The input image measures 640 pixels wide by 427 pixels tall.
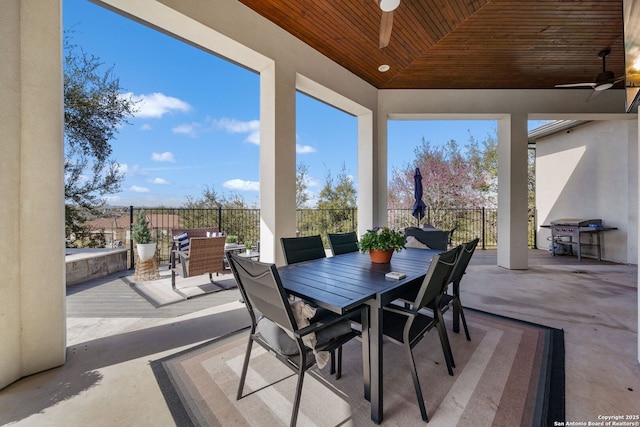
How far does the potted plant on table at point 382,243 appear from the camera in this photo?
89.4 inches

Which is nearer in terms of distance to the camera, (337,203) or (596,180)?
(596,180)

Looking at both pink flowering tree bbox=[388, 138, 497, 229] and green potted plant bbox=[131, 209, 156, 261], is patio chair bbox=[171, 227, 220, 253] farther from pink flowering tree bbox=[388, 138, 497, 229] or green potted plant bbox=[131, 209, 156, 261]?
pink flowering tree bbox=[388, 138, 497, 229]

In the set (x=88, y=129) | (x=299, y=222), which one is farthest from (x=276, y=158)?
(x=88, y=129)

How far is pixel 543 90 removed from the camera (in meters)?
5.23

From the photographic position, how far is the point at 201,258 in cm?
361

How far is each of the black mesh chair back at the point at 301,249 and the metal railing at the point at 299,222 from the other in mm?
2666

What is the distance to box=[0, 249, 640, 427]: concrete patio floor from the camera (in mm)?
1545

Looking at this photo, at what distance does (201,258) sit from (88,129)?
146 inches

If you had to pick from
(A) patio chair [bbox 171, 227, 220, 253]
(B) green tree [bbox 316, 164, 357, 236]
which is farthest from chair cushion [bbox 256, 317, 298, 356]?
(B) green tree [bbox 316, 164, 357, 236]

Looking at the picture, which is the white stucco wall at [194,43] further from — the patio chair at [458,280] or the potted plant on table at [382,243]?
the patio chair at [458,280]

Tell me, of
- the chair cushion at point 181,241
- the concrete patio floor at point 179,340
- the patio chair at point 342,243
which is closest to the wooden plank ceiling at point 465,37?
the patio chair at point 342,243

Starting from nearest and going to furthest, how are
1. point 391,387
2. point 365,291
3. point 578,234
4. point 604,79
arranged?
point 365,291 → point 391,387 → point 604,79 → point 578,234

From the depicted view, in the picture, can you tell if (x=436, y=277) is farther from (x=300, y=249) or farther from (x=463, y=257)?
(x=300, y=249)

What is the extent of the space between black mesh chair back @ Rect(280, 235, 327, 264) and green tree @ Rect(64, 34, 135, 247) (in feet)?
15.7
